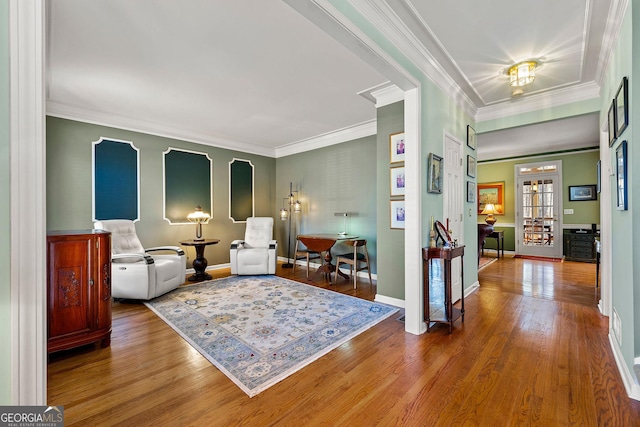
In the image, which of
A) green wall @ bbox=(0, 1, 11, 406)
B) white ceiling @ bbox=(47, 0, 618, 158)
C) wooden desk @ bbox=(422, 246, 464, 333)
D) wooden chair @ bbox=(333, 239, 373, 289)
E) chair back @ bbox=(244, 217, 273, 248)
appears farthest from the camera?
chair back @ bbox=(244, 217, 273, 248)

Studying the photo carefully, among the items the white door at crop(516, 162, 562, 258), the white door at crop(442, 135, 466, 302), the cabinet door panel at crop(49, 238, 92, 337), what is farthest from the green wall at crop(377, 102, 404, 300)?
the white door at crop(516, 162, 562, 258)

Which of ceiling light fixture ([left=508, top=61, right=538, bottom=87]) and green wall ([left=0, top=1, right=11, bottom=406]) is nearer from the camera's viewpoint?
green wall ([left=0, top=1, right=11, bottom=406])

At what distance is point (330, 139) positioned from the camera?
5164mm

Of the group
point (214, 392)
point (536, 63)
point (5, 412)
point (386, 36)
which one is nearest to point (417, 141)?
point (386, 36)

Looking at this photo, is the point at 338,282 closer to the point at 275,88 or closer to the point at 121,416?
the point at 275,88

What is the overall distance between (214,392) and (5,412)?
1.07 metres

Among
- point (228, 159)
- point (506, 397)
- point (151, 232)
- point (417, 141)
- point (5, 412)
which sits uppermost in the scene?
point (228, 159)

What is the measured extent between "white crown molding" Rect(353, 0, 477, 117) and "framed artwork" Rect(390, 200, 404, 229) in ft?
4.20

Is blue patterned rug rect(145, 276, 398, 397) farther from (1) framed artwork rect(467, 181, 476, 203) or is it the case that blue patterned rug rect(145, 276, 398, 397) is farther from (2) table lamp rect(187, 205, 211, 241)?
(1) framed artwork rect(467, 181, 476, 203)

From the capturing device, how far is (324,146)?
208 inches

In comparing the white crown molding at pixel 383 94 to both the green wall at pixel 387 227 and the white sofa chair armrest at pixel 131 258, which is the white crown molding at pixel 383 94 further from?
the white sofa chair armrest at pixel 131 258

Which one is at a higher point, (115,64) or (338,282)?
(115,64)

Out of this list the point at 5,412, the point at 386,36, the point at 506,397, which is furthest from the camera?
the point at 386,36

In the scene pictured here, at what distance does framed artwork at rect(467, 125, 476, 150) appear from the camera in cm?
368
